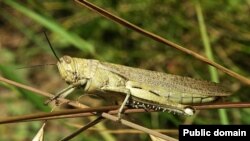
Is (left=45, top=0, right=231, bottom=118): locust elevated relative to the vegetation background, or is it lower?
lower

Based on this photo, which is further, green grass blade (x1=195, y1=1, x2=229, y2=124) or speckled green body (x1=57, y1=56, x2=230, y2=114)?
green grass blade (x1=195, y1=1, x2=229, y2=124)

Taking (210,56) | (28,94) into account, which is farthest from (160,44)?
(28,94)

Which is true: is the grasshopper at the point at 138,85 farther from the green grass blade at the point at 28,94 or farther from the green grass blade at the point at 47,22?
the green grass blade at the point at 47,22

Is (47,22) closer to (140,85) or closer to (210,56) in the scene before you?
(140,85)

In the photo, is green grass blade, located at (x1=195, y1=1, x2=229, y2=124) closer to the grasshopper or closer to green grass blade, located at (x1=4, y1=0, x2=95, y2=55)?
the grasshopper

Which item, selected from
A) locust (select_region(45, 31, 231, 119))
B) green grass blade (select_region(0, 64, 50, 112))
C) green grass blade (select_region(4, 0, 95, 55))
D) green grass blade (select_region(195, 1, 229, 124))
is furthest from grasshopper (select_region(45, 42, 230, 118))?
green grass blade (select_region(4, 0, 95, 55))

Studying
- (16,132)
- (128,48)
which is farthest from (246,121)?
(16,132)

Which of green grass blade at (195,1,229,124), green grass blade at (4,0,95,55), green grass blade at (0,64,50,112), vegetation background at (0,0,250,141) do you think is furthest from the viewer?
vegetation background at (0,0,250,141)

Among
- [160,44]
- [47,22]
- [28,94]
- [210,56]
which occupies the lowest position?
[28,94]
